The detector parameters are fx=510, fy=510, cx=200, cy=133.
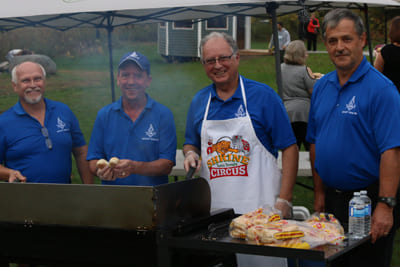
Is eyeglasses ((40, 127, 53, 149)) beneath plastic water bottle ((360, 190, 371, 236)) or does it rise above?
above

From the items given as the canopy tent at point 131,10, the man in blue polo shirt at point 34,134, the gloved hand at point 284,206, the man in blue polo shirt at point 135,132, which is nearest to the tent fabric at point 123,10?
the canopy tent at point 131,10

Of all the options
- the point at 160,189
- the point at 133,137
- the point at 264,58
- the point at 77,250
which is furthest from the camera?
the point at 264,58

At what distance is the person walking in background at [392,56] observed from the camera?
4.18 metres

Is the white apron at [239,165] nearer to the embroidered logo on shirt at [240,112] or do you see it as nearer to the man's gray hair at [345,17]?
the embroidered logo on shirt at [240,112]

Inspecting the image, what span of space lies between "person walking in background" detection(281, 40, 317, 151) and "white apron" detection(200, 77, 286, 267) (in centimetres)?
278

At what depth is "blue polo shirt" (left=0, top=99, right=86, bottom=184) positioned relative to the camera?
280cm

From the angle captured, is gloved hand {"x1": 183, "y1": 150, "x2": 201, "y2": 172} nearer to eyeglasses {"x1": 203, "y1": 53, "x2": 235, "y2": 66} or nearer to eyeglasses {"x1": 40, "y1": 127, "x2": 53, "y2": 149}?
eyeglasses {"x1": 203, "y1": 53, "x2": 235, "y2": 66}

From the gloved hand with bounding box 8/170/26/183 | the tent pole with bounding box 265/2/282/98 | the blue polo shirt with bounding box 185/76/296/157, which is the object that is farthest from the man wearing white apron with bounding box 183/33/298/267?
the tent pole with bounding box 265/2/282/98

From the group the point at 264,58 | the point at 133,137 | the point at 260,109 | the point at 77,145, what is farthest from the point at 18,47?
the point at 260,109

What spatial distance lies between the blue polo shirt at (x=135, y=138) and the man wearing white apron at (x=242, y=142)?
12.7 inches

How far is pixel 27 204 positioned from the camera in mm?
2145

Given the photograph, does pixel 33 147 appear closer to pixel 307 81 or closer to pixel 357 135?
pixel 357 135

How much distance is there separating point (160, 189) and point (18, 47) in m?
6.54

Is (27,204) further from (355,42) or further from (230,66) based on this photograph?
(355,42)
